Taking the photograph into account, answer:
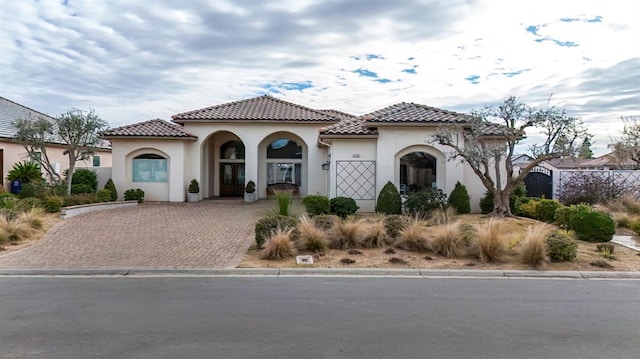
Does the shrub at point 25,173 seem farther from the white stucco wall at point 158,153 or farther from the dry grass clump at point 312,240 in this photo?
the dry grass clump at point 312,240

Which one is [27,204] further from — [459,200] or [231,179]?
[459,200]

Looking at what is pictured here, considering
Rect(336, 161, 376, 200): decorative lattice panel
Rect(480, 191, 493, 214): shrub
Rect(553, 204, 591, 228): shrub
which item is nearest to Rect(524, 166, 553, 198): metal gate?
Rect(480, 191, 493, 214): shrub

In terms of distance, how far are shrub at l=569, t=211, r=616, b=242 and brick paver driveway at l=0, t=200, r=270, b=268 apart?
30.3 feet

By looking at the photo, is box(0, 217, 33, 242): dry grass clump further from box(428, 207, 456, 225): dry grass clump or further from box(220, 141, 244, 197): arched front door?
box(220, 141, 244, 197): arched front door

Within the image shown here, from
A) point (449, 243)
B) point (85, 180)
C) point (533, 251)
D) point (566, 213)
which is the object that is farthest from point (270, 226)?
point (85, 180)

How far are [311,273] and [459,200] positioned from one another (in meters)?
11.1

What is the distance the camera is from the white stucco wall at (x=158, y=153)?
82.1 feet

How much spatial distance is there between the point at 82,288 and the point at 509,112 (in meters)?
13.9

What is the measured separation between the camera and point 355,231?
12.0 m

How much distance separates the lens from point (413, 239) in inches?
458

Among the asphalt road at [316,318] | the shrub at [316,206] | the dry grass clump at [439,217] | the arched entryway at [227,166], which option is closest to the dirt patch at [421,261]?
the asphalt road at [316,318]

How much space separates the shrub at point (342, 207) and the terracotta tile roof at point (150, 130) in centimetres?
1062

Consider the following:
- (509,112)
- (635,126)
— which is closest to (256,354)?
(509,112)

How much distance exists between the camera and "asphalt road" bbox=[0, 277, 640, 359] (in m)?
5.36
